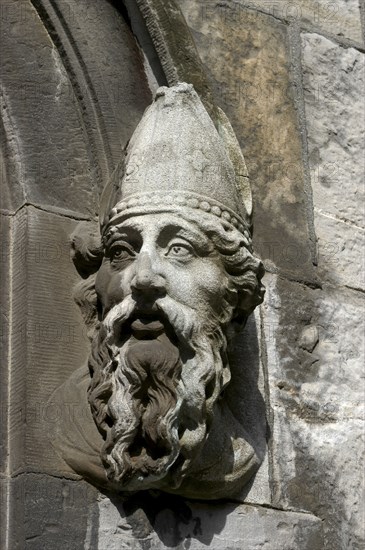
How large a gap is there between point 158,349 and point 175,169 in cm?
36

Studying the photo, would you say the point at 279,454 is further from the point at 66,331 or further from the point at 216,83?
the point at 216,83

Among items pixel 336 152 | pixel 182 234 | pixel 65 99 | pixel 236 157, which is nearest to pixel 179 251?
pixel 182 234

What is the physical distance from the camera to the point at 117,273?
2.99 meters

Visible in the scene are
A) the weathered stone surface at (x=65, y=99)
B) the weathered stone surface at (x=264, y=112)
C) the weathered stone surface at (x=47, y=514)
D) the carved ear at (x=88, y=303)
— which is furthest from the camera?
the weathered stone surface at (x=264, y=112)

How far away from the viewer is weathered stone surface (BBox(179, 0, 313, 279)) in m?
3.43

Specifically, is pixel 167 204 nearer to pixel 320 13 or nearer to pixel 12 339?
pixel 12 339

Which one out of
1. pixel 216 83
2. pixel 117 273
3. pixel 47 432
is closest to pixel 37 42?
pixel 216 83

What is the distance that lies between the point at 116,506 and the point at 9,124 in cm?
81

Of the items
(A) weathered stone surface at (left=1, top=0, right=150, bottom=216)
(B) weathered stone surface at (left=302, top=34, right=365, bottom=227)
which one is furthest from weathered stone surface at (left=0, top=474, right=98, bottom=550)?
(B) weathered stone surface at (left=302, top=34, right=365, bottom=227)

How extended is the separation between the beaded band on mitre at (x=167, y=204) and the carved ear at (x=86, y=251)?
68 mm

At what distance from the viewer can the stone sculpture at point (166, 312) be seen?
288 cm

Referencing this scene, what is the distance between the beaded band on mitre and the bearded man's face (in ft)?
0.08

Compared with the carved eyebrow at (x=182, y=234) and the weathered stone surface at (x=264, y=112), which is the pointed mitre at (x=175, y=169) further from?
the weathered stone surface at (x=264, y=112)

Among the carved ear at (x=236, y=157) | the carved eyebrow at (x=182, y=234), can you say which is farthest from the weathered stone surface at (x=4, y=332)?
the carved ear at (x=236, y=157)
